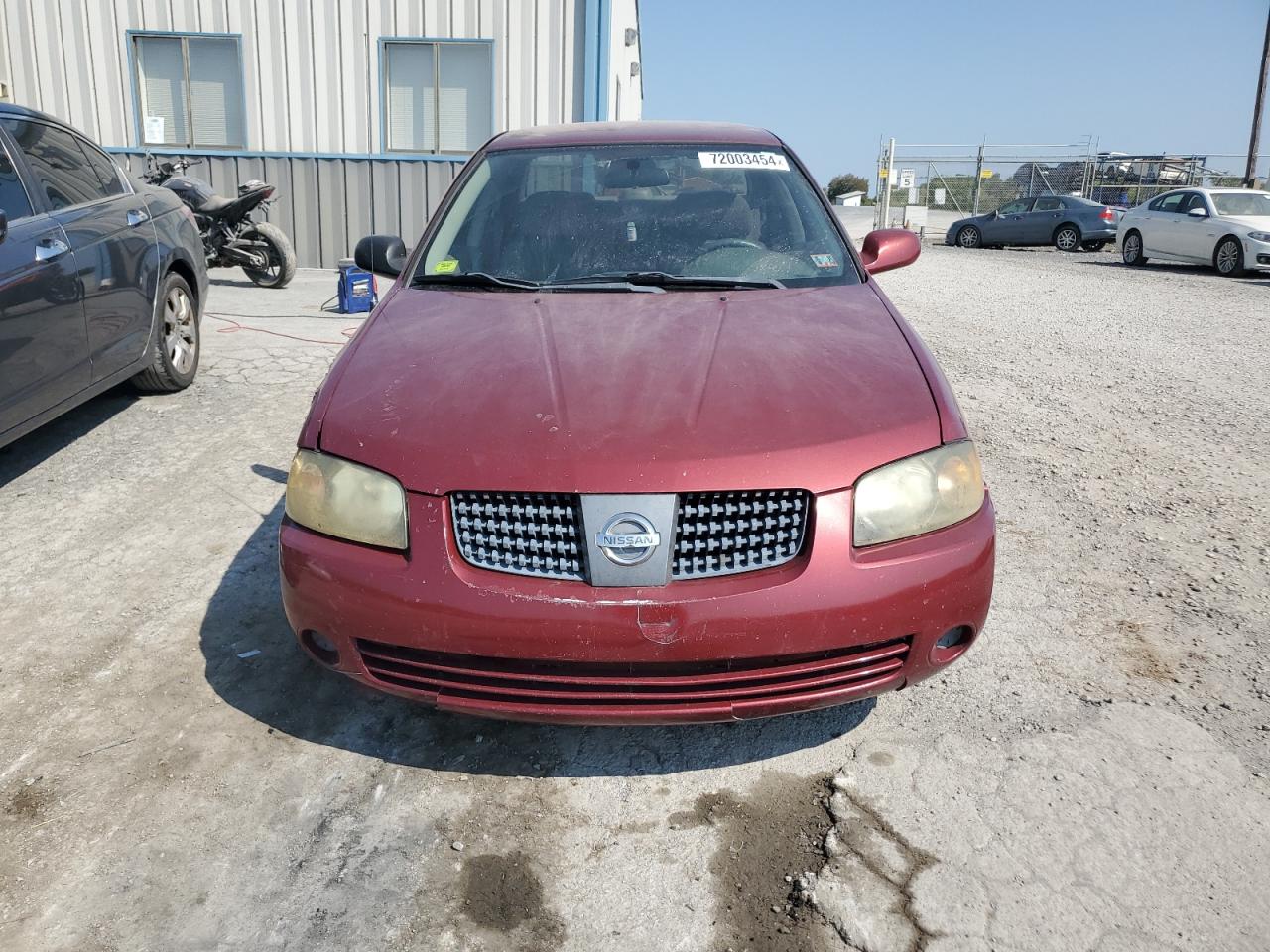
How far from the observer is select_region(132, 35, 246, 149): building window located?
12.1m

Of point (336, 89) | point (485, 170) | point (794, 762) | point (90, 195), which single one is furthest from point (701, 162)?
point (336, 89)

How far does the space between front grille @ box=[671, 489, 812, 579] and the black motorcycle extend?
916 cm

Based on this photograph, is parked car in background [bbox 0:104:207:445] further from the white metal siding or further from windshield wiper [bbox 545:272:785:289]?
the white metal siding

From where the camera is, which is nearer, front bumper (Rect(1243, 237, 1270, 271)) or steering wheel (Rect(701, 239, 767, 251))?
steering wheel (Rect(701, 239, 767, 251))

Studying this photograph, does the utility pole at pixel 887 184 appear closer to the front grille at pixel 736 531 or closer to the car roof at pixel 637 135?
the car roof at pixel 637 135

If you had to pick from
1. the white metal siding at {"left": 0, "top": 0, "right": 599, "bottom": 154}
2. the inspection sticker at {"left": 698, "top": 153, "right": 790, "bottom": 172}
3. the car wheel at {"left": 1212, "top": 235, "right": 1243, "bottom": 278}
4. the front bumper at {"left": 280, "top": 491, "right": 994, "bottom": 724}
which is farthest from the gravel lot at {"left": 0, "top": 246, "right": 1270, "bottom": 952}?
the car wheel at {"left": 1212, "top": 235, "right": 1243, "bottom": 278}

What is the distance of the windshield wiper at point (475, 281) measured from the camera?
132 inches

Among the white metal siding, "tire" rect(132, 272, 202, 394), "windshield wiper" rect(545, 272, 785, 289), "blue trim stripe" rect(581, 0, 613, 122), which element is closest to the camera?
"windshield wiper" rect(545, 272, 785, 289)

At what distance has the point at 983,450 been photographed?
17.4ft

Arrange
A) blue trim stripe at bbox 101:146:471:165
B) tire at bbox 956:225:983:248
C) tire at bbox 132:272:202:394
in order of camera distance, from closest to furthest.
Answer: tire at bbox 132:272:202:394 < blue trim stripe at bbox 101:146:471:165 < tire at bbox 956:225:983:248

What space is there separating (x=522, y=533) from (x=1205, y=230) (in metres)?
17.5

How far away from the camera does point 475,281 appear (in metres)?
3.38

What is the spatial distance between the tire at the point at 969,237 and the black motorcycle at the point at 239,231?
699 inches

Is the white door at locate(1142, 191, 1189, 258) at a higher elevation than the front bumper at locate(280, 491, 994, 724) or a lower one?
higher
